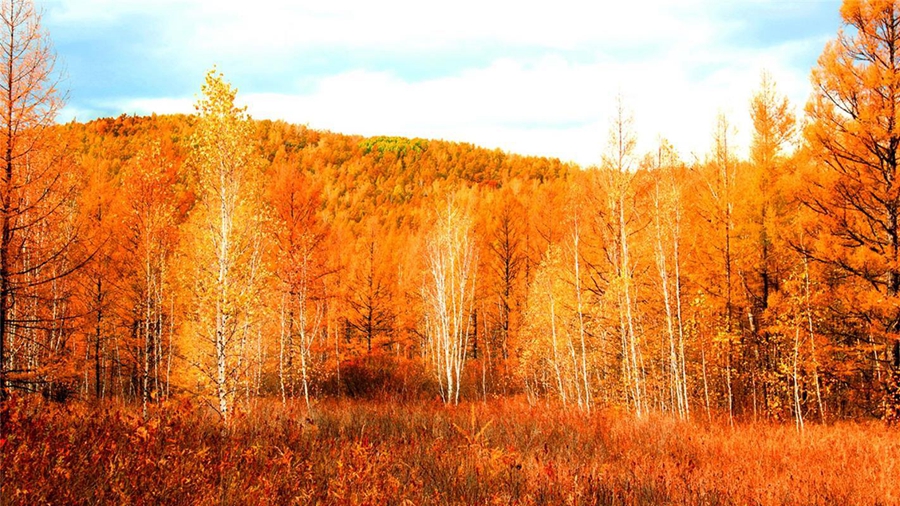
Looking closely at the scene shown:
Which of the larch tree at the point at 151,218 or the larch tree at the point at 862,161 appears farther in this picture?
the larch tree at the point at 151,218

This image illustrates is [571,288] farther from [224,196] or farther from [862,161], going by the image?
[224,196]

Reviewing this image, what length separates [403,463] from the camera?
19.8ft

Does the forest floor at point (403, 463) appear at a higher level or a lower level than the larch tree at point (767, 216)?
lower

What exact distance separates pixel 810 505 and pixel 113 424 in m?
8.15

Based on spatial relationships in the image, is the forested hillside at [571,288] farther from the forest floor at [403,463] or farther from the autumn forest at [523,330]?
the forest floor at [403,463]

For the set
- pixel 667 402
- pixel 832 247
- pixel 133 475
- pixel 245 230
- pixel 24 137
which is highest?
pixel 24 137

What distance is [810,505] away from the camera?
5.81 meters

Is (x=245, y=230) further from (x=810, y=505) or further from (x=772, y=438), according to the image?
(x=772, y=438)

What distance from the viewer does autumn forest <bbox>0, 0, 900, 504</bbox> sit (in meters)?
5.58

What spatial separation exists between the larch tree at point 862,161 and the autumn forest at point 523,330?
0.20 ft

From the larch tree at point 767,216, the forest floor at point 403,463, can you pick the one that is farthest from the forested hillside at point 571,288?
the forest floor at point 403,463

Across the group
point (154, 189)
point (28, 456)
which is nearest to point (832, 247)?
point (28, 456)

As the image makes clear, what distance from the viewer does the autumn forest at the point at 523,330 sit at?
18.3 feet

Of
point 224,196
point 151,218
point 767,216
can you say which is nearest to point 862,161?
point 767,216
